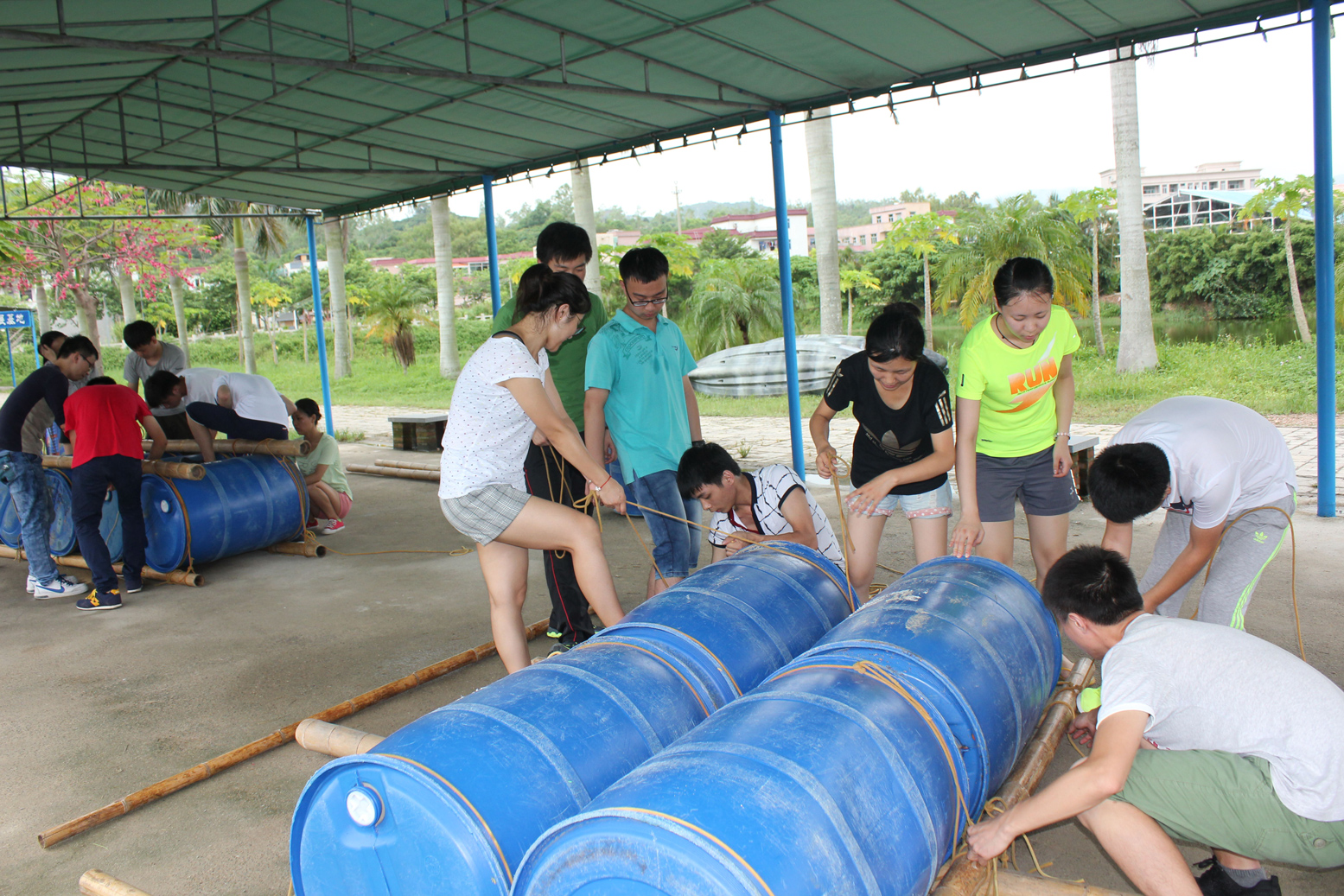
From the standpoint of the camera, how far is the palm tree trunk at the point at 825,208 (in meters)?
11.7

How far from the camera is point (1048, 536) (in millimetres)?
3496

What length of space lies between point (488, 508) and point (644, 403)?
94 cm

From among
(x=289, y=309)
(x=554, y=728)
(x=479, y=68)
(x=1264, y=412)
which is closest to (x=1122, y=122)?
(x=1264, y=412)

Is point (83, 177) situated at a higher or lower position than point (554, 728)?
higher

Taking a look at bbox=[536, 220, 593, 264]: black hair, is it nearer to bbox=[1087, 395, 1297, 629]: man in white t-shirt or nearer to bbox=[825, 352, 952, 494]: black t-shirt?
bbox=[825, 352, 952, 494]: black t-shirt

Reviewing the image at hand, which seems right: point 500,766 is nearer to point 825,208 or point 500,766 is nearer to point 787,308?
point 787,308

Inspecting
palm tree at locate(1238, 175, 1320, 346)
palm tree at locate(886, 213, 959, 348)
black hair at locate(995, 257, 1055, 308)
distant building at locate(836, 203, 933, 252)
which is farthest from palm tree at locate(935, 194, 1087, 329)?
distant building at locate(836, 203, 933, 252)

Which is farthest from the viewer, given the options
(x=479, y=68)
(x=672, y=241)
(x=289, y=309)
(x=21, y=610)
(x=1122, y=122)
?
(x=289, y=309)

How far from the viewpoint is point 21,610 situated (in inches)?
216

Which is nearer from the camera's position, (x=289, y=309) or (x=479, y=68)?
(x=479, y=68)

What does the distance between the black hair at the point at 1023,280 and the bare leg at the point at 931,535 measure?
2.77 feet

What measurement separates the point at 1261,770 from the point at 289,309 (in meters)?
61.6

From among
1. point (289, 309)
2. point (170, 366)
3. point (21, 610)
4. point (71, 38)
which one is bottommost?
point (21, 610)

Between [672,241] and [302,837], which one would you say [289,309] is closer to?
[672,241]
